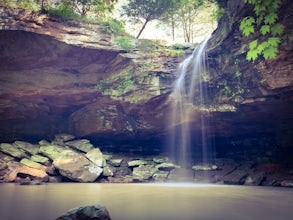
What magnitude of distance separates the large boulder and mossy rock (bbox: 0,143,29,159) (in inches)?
78.8

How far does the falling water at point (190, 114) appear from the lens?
38.5 feet

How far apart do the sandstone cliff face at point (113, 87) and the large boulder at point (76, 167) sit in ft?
8.90

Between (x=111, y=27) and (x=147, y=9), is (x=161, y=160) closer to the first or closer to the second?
(x=111, y=27)

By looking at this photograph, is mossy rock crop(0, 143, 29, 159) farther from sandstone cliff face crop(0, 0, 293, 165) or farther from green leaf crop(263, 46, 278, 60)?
green leaf crop(263, 46, 278, 60)

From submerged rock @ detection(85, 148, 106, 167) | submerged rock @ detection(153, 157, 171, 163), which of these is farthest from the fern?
submerged rock @ detection(153, 157, 171, 163)

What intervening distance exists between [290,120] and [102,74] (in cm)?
961

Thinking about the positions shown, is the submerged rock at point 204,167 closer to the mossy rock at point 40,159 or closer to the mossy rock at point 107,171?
the mossy rock at point 107,171

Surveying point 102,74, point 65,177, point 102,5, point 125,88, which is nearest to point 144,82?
point 125,88

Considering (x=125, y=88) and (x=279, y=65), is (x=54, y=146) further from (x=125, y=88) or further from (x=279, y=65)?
(x=279, y=65)

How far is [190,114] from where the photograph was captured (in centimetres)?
1279

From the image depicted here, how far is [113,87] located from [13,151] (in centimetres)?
613

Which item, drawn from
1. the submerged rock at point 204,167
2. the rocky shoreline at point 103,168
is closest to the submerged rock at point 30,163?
the rocky shoreline at point 103,168

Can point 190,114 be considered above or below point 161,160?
above

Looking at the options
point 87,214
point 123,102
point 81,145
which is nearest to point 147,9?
point 123,102
